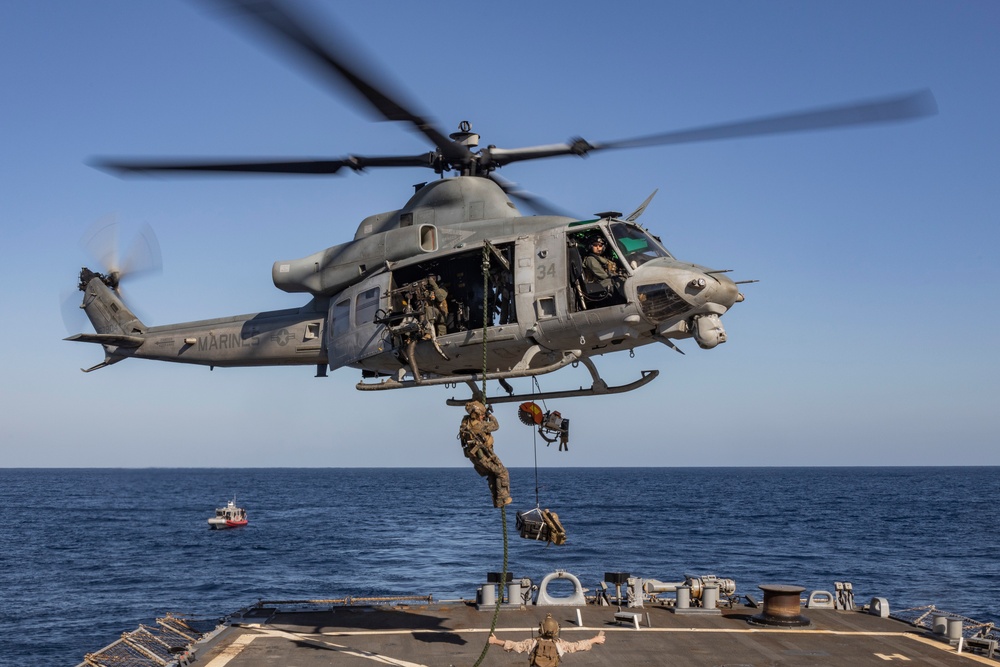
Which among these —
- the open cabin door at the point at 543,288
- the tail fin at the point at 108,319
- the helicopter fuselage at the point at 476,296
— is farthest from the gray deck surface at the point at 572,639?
the tail fin at the point at 108,319

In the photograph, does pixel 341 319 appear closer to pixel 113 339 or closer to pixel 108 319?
pixel 113 339

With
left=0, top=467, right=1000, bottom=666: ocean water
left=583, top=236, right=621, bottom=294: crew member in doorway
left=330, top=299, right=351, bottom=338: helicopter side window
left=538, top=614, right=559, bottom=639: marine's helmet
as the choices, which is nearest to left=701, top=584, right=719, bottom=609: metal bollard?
left=583, top=236, right=621, bottom=294: crew member in doorway

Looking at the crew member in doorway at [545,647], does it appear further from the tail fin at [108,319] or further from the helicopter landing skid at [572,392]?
the tail fin at [108,319]

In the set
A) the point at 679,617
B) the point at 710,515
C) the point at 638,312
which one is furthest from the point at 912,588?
the point at 710,515

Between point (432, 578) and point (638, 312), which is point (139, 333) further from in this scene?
point (432, 578)

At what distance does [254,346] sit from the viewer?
2094 cm

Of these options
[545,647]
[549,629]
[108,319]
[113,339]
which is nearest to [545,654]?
[545,647]

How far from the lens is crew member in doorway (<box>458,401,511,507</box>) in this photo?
657 inches

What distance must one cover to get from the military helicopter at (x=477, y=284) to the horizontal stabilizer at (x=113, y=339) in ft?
16.0

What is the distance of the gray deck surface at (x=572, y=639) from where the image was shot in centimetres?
1867

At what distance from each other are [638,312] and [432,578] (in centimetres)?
4592

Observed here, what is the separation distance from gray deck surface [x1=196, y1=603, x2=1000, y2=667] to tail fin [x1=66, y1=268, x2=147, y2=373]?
7.72 meters

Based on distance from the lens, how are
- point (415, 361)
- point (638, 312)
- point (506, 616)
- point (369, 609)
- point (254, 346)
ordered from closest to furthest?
point (638, 312) → point (415, 361) → point (254, 346) → point (506, 616) → point (369, 609)

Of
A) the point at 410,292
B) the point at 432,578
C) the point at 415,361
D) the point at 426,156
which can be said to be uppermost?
the point at 426,156
